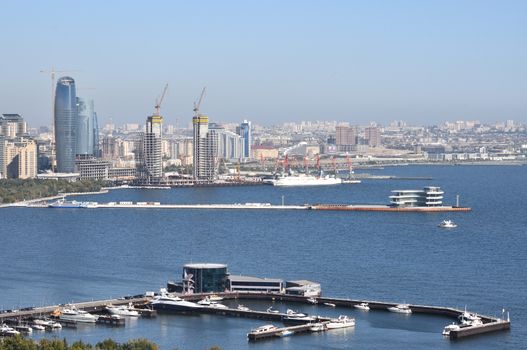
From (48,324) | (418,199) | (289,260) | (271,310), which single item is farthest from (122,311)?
(418,199)

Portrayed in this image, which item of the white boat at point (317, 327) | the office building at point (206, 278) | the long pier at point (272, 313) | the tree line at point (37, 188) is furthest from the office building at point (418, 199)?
the white boat at point (317, 327)

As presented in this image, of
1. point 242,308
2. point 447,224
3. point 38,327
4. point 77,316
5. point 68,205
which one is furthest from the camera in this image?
point 68,205

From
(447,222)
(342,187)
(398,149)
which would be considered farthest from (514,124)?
(447,222)

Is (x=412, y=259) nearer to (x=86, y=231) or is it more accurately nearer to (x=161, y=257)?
(x=161, y=257)

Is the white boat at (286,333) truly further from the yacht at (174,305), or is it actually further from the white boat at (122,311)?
the white boat at (122,311)

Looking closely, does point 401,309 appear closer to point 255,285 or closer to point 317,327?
point 317,327
